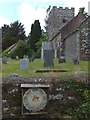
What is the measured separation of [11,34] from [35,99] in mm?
37688

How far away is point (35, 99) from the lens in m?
8.13

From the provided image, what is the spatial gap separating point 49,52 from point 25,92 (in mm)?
5305

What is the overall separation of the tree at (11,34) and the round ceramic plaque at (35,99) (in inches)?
1279

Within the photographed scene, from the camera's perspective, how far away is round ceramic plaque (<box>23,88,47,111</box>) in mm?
8141

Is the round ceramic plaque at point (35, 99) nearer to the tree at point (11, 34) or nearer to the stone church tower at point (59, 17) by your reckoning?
the stone church tower at point (59, 17)

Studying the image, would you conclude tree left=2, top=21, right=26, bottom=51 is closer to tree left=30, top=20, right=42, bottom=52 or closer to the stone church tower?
tree left=30, top=20, right=42, bottom=52

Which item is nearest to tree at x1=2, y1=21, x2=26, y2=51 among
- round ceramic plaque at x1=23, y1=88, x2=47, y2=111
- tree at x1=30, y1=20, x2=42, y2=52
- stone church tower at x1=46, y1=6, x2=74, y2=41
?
tree at x1=30, y1=20, x2=42, y2=52

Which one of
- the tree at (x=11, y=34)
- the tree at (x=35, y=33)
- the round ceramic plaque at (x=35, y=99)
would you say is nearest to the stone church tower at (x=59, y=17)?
the tree at (x=11, y=34)

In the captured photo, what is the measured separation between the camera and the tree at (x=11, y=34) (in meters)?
41.6

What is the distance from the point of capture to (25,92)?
8234mm

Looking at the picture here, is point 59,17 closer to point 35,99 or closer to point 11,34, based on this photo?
point 11,34

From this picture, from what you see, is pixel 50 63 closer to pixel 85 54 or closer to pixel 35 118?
pixel 35 118

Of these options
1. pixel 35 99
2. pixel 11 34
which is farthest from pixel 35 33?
pixel 35 99

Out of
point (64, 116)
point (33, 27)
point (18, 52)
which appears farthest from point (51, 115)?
point (33, 27)
